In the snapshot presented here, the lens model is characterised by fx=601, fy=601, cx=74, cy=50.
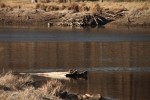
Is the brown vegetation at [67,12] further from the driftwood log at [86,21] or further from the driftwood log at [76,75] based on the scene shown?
the driftwood log at [76,75]

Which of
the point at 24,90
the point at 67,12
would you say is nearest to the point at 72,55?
the point at 24,90

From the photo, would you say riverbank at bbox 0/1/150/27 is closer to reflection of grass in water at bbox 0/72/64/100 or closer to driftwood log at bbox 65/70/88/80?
driftwood log at bbox 65/70/88/80

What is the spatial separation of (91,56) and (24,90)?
754 inches

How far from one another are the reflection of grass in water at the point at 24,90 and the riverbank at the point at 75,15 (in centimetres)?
4796

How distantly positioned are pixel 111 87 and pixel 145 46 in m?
23.0

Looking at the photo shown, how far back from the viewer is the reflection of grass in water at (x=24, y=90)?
19344mm

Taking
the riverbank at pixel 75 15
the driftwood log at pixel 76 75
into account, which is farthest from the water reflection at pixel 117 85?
the riverbank at pixel 75 15

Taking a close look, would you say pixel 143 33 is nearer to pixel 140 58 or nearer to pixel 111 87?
pixel 140 58

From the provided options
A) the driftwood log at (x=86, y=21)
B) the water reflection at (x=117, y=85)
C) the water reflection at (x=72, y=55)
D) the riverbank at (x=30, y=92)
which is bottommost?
the driftwood log at (x=86, y=21)

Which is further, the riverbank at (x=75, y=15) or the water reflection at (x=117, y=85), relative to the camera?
the riverbank at (x=75, y=15)

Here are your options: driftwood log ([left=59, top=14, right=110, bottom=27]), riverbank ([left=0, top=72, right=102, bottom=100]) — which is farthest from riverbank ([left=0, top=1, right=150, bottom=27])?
riverbank ([left=0, top=72, right=102, bottom=100])

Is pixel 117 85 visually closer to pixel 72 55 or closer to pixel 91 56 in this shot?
pixel 91 56

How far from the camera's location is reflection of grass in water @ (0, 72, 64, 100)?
19.3 m

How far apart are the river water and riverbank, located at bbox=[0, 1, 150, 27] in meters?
8.52
